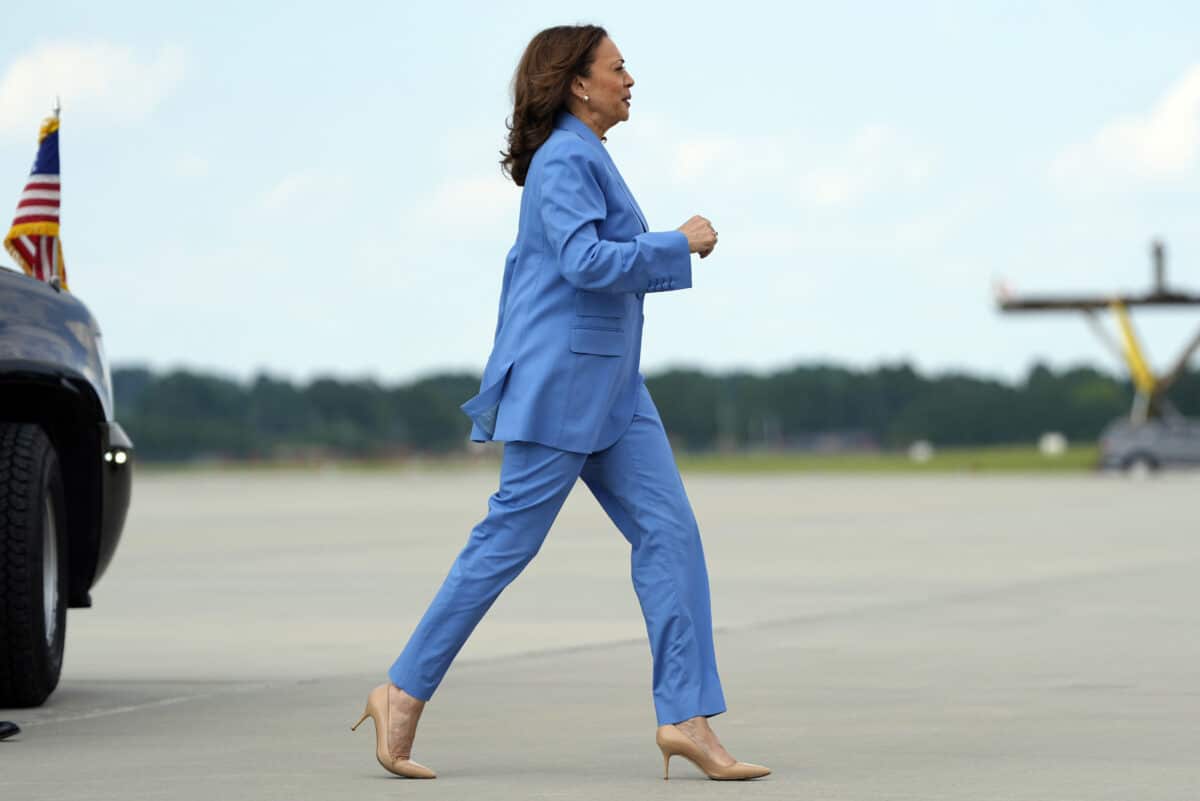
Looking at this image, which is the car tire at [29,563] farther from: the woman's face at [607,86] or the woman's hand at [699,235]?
the woman's hand at [699,235]

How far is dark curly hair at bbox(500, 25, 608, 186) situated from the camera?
19.8 feet

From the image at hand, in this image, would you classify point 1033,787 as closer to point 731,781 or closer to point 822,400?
point 731,781

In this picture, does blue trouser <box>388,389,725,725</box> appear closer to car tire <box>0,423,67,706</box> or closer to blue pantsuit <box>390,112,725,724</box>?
blue pantsuit <box>390,112,725,724</box>

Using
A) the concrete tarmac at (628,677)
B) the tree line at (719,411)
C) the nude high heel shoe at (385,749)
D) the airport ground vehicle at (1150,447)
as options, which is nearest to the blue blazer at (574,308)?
the nude high heel shoe at (385,749)

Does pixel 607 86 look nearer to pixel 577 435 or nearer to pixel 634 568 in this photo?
pixel 577 435

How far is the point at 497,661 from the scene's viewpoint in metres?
9.64

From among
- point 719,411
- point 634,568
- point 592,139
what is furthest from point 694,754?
point 719,411

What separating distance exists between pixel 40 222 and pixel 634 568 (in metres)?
3.56

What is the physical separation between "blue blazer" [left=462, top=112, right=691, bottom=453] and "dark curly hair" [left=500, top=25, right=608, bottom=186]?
0.06 meters

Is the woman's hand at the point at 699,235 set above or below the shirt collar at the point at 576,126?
below

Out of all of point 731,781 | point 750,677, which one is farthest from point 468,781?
point 750,677

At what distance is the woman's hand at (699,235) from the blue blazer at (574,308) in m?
0.03

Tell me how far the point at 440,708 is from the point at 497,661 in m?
1.84

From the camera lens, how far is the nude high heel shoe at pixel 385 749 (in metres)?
5.95
